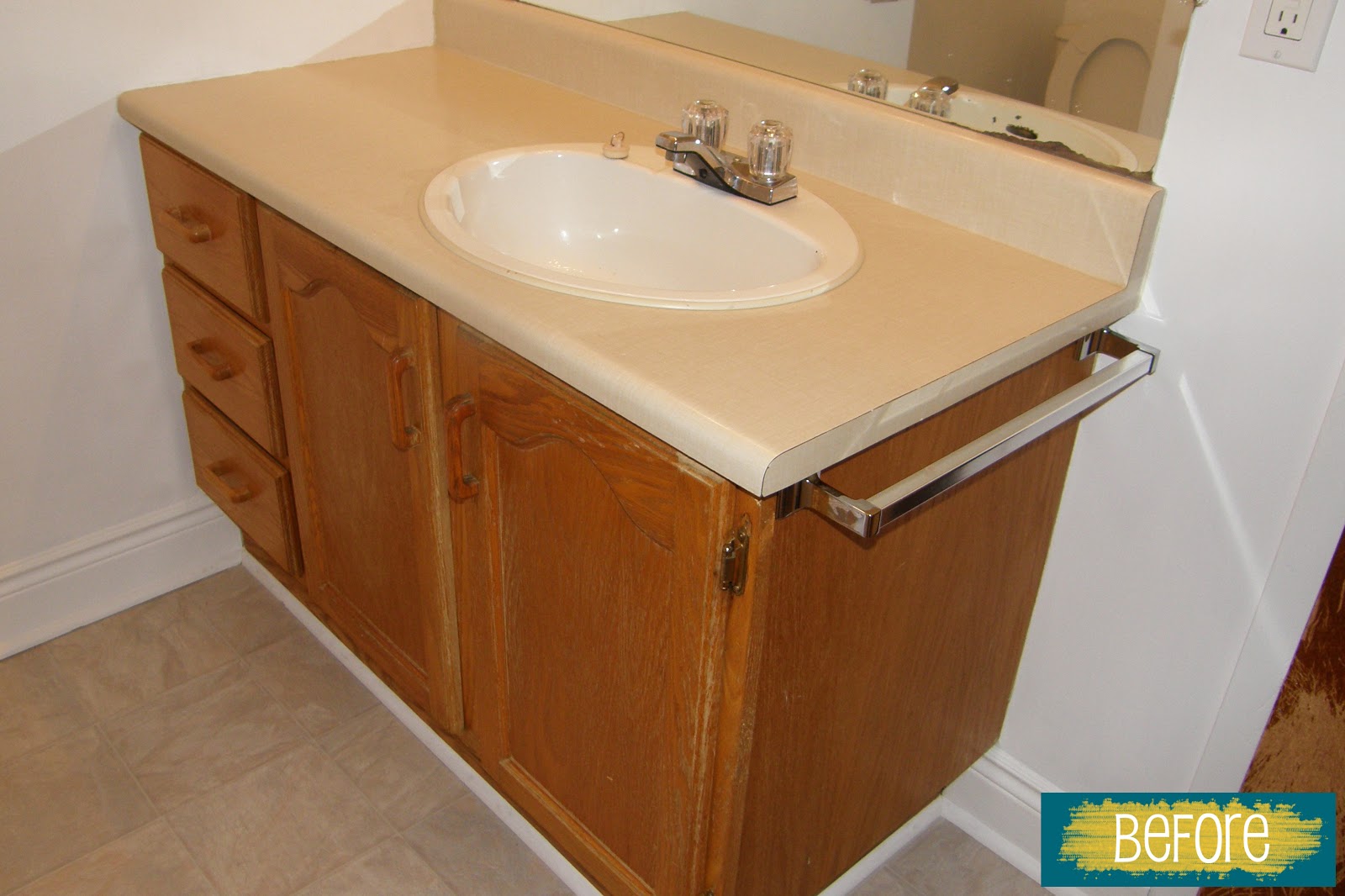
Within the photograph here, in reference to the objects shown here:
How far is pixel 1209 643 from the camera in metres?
1.23

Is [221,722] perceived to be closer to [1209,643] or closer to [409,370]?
[409,370]

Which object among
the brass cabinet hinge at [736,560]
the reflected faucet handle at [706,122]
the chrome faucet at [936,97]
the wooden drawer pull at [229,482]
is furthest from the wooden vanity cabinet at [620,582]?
the reflected faucet handle at [706,122]

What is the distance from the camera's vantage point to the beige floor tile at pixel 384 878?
146 centimetres

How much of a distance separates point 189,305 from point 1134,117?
4.33 feet

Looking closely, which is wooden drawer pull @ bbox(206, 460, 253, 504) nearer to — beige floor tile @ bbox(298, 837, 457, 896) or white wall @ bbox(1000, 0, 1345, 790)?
beige floor tile @ bbox(298, 837, 457, 896)

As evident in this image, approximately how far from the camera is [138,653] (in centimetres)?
182

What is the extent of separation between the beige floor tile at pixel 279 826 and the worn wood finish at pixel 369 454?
0.67 feet

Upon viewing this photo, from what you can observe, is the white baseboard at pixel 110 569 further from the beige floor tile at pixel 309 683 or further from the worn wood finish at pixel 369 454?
the worn wood finish at pixel 369 454

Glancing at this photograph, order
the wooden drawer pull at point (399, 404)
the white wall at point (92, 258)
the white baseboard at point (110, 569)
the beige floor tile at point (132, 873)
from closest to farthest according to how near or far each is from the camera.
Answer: the wooden drawer pull at point (399, 404)
the beige floor tile at point (132, 873)
the white wall at point (92, 258)
the white baseboard at point (110, 569)

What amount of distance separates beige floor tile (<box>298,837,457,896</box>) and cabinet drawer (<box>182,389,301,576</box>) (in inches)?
17.6

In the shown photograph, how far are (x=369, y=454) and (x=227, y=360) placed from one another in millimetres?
382

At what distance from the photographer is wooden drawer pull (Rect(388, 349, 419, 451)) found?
47.9 inches

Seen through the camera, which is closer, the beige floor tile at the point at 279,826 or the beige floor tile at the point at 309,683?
the beige floor tile at the point at 279,826

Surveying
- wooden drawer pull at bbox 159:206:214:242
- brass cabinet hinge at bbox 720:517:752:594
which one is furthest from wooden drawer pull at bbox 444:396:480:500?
wooden drawer pull at bbox 159:206:214:242
